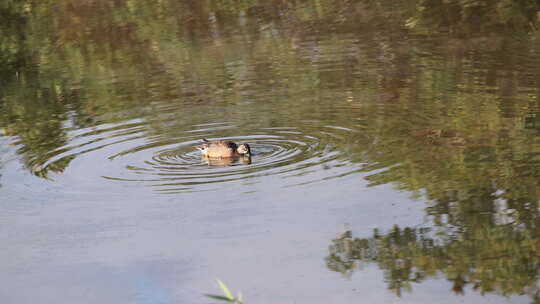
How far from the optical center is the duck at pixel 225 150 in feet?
41.6

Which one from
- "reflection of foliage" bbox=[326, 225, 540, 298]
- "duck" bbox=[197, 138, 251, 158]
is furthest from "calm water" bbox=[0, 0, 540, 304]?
"duck" bbox=[197, 138, 251, 158]

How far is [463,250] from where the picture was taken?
9.12m

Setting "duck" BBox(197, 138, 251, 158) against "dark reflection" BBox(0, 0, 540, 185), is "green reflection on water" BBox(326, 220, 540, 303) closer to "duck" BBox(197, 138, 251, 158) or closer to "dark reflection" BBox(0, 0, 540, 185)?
"dark reflection" BBox(0, 0, 540, 185)

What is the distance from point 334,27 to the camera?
23.0 metres

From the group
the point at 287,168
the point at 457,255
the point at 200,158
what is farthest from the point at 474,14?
the point at 457,255

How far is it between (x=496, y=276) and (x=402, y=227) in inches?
57.4

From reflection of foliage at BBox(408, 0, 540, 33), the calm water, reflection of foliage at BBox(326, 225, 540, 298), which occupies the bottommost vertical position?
reflection of foliage at BBox(326, 225, 540, 298)

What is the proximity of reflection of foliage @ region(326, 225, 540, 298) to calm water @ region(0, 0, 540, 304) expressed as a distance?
22mm

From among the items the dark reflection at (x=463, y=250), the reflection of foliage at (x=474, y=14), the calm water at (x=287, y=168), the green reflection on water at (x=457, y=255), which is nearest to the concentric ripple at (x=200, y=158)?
the calm water at (x=287, y=168)

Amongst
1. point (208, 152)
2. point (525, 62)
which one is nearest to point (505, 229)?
point (208, 152)

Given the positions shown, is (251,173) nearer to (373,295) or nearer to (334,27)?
(373,295)

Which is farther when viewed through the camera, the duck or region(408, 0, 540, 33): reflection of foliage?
region(408, 0, 540, 33): reflection of foliage

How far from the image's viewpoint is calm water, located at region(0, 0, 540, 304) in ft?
29.2

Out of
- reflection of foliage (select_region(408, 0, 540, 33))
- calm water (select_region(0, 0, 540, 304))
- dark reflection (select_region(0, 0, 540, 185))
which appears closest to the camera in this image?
calm water (select_region(0, 0, 540, 304))
